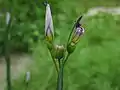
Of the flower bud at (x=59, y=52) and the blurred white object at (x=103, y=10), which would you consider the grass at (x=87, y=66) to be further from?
the flower bud at (x=59, y=52)

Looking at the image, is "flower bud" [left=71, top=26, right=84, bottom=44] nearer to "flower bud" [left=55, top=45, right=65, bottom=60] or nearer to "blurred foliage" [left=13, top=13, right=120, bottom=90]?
"flower bud" [left=55, top=45, right=65, bottom=60]

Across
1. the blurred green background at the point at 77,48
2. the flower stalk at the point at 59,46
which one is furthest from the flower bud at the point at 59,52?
the blurred green background at the point at 77,48

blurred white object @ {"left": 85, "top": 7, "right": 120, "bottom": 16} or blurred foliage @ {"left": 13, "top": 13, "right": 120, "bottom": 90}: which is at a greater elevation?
blurred white object @ {"left": 85, "top": 7, "right": 120, "bottom": 16}

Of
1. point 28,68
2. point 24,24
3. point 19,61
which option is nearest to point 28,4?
point 24,24

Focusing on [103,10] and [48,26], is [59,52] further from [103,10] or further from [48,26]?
[103,10]

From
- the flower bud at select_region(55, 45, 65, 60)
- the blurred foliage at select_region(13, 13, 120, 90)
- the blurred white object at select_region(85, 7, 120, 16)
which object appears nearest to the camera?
the flower bud at select_region(55, 45, 65, 60)

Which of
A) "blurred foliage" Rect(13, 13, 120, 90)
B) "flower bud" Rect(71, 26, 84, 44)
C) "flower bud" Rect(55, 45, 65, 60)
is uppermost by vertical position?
"flower bud" Rect(71, 26, 84, 44)

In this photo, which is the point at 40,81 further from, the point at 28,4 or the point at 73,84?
the point at 28,4

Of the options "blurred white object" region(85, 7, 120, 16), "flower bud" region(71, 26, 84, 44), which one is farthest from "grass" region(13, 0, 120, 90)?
"flower bud" region(71, 26, 84, 44)
